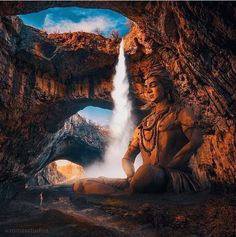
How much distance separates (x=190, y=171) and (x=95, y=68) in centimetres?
373

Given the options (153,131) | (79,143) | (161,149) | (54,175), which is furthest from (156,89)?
(54,175)

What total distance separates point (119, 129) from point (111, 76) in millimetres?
4342

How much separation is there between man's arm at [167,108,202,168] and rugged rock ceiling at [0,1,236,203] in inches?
7.7

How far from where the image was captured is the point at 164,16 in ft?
14.3

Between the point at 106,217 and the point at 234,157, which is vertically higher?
the point at 234,157

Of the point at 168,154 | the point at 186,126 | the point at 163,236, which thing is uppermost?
the point at 186,126

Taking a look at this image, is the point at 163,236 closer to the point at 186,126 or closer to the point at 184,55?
the point at 184,55

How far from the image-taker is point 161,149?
6410 millimetres

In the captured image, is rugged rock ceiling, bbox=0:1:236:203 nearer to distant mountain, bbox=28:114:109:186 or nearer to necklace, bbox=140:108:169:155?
necklace, bbox=140:108:169:155

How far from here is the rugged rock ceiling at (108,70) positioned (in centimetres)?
401

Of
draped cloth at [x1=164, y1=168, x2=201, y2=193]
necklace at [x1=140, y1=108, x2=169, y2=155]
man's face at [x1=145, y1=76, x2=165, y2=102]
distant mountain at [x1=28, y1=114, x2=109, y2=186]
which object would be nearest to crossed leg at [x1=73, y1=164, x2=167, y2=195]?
draped cloth at [x1=164, y1=168, x2=201, y2=193]

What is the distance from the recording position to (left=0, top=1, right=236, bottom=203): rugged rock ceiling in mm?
4012

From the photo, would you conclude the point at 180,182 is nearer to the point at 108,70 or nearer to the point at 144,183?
the point at 144,183

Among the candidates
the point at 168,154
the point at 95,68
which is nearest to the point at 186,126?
the point at 168,154
